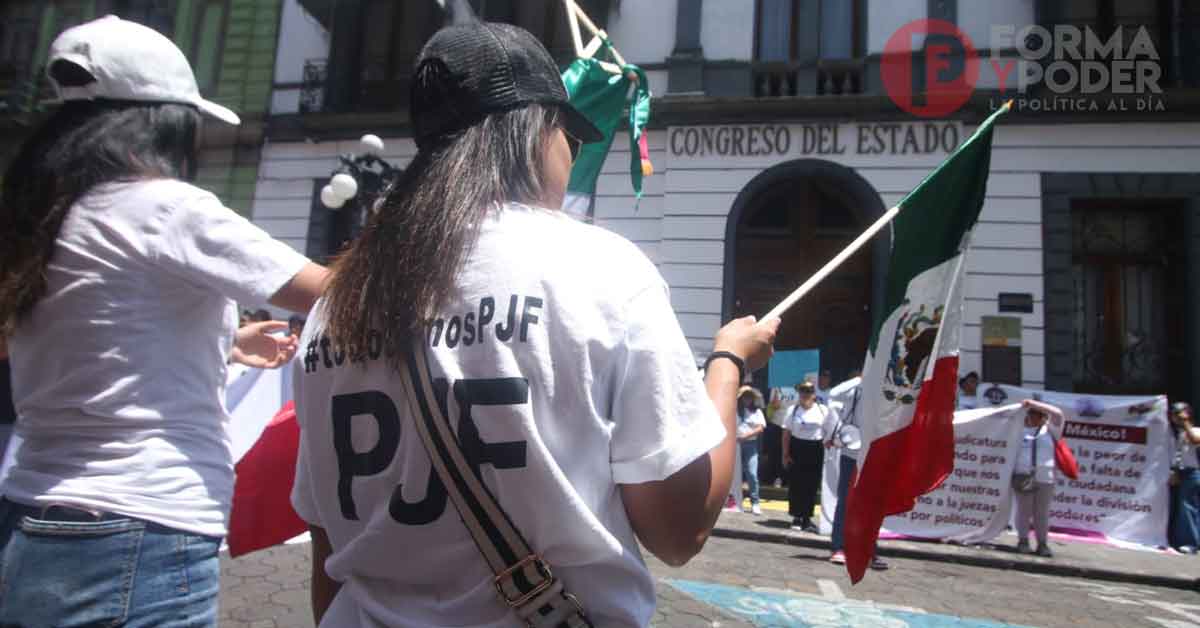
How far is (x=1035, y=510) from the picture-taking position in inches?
326

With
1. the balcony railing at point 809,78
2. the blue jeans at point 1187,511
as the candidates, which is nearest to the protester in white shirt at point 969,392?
the blue jeans at point 1187,511

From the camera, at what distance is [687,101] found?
12469 mm

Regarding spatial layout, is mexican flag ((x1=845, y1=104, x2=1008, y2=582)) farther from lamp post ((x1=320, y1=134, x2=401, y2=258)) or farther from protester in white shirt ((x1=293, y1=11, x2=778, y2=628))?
lamp post ((x1=320, y1=134, x2=401, y2=258))

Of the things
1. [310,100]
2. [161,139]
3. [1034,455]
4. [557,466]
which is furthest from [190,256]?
[310,100]

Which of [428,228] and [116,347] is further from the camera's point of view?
[116,347]

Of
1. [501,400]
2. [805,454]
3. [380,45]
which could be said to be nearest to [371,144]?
[380,45]

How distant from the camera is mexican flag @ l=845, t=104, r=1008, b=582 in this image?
8.46 feet

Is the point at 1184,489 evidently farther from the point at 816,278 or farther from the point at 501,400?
the point at 501,400

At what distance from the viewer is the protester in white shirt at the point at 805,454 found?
29.7 feet

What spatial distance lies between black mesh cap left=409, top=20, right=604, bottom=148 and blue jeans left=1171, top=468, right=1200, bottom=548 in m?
10.4

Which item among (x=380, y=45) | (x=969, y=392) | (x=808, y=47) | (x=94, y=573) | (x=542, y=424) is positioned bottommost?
(x=94, y=573)

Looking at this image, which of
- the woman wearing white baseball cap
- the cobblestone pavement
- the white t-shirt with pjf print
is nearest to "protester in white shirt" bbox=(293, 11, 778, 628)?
the white t-shirt with pjf print

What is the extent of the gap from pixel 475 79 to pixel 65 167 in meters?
0.89

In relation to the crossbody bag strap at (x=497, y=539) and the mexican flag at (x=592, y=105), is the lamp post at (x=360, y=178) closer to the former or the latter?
the mexican flag at (x=592, y=105)
